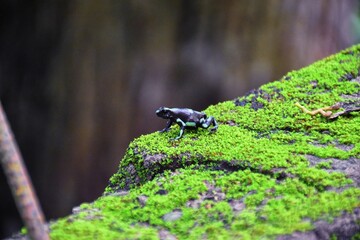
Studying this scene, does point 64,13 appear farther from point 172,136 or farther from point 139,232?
point 139,232

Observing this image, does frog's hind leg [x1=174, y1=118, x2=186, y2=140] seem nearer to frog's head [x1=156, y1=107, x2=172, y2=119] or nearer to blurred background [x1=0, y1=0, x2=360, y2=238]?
frog's head [x1=156, y1=107, x2=172, y2=119]

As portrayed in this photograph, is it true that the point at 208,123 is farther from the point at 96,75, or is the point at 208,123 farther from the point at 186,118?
the point at 96,75

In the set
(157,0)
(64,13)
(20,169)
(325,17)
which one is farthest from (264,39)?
(20,169)

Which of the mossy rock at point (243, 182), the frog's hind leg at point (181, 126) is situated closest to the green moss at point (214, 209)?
the mossy rock at point (243, 182)

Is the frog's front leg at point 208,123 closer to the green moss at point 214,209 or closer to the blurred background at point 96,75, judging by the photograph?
the green moss at point 214,209

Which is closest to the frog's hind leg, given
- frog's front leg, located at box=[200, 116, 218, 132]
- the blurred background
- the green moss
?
frog's front leg, located at box=[200, 116, 218, 132]
